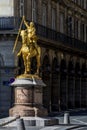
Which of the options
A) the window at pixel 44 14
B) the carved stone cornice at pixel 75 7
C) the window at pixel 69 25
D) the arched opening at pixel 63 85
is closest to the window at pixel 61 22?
the carved stone cornice at pixel 75 7

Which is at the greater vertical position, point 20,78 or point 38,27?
point 38,27

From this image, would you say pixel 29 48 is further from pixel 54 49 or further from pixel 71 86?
pixel 71 86

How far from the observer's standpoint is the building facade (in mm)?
46875

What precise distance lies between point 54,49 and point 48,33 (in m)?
2.62

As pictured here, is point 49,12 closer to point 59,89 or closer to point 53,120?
point 59,89

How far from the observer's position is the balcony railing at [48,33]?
47.3m

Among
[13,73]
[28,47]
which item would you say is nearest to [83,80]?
[13,73]

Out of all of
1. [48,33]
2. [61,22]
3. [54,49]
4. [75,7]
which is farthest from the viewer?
[75,7]

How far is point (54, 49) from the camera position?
182ft

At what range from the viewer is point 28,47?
3316cm

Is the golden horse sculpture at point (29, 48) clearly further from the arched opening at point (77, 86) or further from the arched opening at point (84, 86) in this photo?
the arched opening at point (84, 86)

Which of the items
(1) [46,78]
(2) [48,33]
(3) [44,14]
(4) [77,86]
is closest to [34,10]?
(2) [48,33]

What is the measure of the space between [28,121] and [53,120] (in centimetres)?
164

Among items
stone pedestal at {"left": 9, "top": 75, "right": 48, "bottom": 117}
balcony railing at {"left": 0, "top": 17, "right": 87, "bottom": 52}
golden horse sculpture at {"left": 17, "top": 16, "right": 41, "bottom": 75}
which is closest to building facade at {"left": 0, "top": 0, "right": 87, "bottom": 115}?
balcony railing at {"left": 0, "top": 17, "right": 87, "bottom": 52}
